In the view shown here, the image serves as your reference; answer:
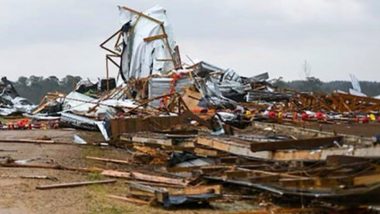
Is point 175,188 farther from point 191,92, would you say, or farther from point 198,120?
point 191,92

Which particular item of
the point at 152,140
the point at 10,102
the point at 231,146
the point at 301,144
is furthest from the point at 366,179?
the point at 10,102

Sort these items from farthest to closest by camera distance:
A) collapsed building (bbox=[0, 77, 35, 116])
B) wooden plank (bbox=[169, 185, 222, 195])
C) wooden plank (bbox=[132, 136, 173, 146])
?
collapsed building (bbox=[0, 77, 35, 116]) < wooden plank (bbox=[132, 136, 173, 146]) < wooden plank (bbox=[169, 185, 222, 195])

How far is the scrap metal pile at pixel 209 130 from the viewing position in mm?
10773

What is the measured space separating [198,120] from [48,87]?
149ft

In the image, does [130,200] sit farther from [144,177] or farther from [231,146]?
[231,146]

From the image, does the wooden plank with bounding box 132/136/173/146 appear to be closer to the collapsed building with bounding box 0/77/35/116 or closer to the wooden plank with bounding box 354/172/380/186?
the wooden plank with bounding box 354/172/380/186

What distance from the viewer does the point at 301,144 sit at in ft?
41.0

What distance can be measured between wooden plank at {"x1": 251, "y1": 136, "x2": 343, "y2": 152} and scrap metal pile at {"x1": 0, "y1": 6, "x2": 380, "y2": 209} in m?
0.02

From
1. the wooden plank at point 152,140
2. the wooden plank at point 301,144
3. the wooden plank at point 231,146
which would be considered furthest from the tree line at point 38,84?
the wooden plank at point 301,144

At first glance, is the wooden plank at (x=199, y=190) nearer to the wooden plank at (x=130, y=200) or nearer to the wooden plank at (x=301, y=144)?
the wooden plank at (x=130, y=200)

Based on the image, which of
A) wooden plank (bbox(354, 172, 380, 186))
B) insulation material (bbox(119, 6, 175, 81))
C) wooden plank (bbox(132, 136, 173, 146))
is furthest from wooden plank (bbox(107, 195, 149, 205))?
insulation material (bbox(119, 6, 175, 81))

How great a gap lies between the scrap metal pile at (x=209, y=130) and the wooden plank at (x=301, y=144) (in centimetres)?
2

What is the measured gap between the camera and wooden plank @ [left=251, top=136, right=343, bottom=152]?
1241 cm

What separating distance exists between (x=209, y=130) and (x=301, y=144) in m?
6.00
